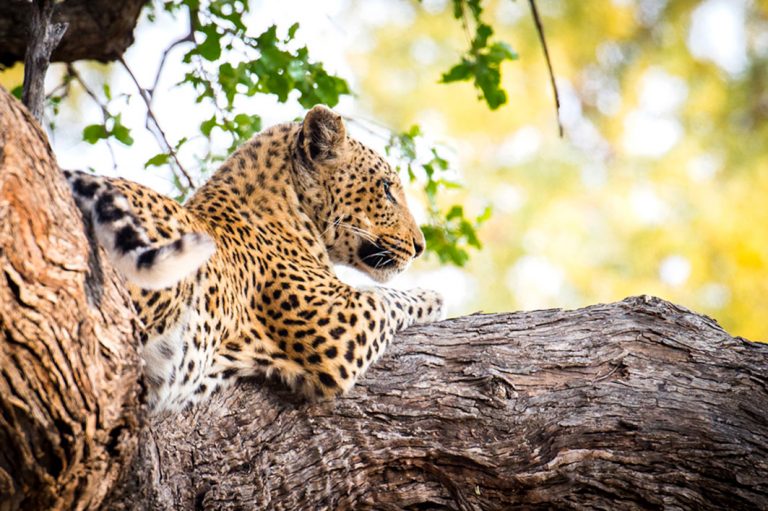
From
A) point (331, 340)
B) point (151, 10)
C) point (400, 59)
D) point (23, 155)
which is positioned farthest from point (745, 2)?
point (23, 155)

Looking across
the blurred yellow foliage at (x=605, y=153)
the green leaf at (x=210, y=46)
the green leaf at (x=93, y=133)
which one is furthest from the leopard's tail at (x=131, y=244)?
the blurred yellow foliage at (x=605, y=153)

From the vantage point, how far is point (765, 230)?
21203mm

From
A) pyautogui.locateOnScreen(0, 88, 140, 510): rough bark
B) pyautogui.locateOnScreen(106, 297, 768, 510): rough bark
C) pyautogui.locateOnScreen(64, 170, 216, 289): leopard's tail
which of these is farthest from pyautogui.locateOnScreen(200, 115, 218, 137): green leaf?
pyautogui.locateOnScreen(0, 88, 140, 510): rough bark

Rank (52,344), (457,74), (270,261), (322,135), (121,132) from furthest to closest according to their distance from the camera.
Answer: (457,74) < (322,135) < (121,132) < (270,261) < (52,344)

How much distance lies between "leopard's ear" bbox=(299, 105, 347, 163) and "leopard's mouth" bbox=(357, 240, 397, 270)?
0.67 m

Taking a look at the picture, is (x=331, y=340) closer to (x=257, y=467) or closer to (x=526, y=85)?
(x=257, y=467)

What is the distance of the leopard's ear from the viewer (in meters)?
6.63

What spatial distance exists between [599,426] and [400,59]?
2143 cm

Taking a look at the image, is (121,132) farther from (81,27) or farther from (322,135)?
(322,135)

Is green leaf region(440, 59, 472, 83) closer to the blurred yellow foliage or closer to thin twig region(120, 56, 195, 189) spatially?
thin twig region(120, 56, 195, 189)

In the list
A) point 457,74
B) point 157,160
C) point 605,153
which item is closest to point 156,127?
point 157,160

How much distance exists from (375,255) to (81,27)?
104 inches

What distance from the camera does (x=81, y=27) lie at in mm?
7121

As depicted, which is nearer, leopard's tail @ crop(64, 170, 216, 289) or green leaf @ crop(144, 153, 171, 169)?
leopard's tail @ crop(64, 170, 216, 289)
